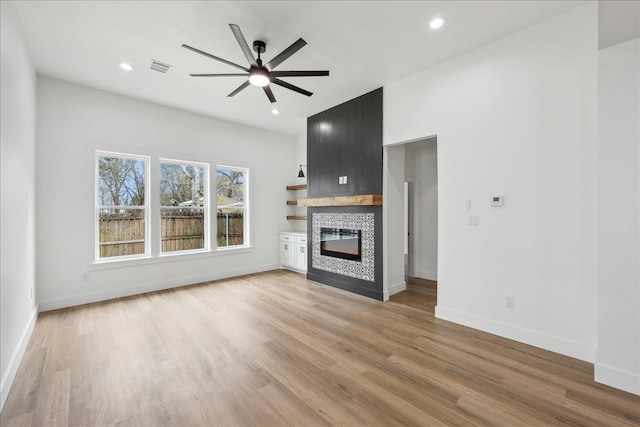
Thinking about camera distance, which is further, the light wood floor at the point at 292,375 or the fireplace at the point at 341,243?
the fireplace at the point at 341,243

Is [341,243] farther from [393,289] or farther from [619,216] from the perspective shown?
[619,216]

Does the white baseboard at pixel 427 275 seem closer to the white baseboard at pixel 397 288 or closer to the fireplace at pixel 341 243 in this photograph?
the white baseboard at pixel 397 288

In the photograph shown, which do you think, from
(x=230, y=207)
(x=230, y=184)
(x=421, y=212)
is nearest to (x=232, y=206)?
(x=230, y=207)

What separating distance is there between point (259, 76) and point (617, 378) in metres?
4.02

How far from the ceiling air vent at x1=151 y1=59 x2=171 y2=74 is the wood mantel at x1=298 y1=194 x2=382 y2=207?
9.70 feet

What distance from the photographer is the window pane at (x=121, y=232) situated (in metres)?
4.31

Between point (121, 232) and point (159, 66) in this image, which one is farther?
point (121, 232)

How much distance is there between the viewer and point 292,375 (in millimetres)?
2254

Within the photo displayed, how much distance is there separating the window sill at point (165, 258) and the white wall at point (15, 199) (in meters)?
0.87

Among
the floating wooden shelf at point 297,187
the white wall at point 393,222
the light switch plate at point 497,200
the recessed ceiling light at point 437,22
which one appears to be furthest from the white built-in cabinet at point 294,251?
the recessed ceiling light at point 437,22

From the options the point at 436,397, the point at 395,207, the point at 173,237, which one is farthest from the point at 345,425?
the point at 173,237

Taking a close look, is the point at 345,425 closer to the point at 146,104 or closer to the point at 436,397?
the point at 436,397

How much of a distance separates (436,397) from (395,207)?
2826 millimetres

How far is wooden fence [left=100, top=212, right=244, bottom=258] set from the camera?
4.38 metres
